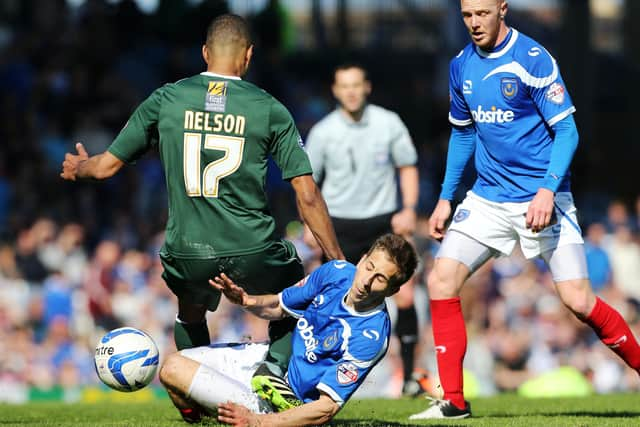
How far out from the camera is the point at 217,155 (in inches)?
273

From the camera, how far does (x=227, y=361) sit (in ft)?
23.5

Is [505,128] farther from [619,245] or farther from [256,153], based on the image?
[619,245]

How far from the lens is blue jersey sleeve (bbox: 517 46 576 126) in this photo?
7504 mm

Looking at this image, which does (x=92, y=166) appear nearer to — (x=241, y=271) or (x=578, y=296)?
(x=241, y=271)

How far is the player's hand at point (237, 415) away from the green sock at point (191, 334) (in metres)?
1.22

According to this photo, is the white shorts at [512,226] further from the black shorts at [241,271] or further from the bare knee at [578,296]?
the black shorts at [241,271]

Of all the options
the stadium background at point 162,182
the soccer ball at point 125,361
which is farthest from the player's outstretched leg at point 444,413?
the stadium background at point 162,182

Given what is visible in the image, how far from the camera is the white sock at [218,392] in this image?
6836 millimetres

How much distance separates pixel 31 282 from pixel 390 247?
397 inches

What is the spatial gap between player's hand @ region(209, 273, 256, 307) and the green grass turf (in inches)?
34.2

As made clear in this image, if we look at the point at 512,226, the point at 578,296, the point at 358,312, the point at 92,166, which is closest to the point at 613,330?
the point at 578,296

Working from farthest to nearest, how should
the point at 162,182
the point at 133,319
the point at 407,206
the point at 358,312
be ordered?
the point at 162,182
the point at 133,319
the point at 407,206
the point at 358,312

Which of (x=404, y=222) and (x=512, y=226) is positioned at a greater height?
(x=512, y=226)

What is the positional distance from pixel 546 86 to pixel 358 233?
3.01 meters
